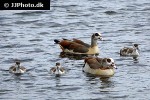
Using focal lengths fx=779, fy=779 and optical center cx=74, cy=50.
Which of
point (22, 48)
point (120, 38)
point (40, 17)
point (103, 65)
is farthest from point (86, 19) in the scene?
point (103, 65)

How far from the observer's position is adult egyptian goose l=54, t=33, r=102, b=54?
35.2 m

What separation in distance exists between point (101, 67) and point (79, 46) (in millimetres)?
4254

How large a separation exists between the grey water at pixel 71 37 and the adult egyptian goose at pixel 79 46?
16.0 inches

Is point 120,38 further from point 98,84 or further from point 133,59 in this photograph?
point 98,84

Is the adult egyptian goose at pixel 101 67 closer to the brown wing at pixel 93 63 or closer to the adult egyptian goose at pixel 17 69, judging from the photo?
the brown wing at pixel 93 63

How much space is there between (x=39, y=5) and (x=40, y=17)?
4.68m

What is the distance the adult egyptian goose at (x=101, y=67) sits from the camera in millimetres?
30750

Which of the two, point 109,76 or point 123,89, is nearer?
point 123,89

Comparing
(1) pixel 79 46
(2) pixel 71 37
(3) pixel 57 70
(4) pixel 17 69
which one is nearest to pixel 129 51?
(1) pixel 79 46

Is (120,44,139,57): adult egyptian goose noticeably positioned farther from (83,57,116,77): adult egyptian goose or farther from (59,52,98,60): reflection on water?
(83,57,116,77): adult egyptian goose

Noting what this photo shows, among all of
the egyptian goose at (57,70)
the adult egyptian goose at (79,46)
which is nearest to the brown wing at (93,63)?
the egyptian goose at (57,70)

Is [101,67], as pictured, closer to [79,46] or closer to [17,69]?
[17,69]

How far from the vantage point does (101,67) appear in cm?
3111

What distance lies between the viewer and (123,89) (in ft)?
92.8
